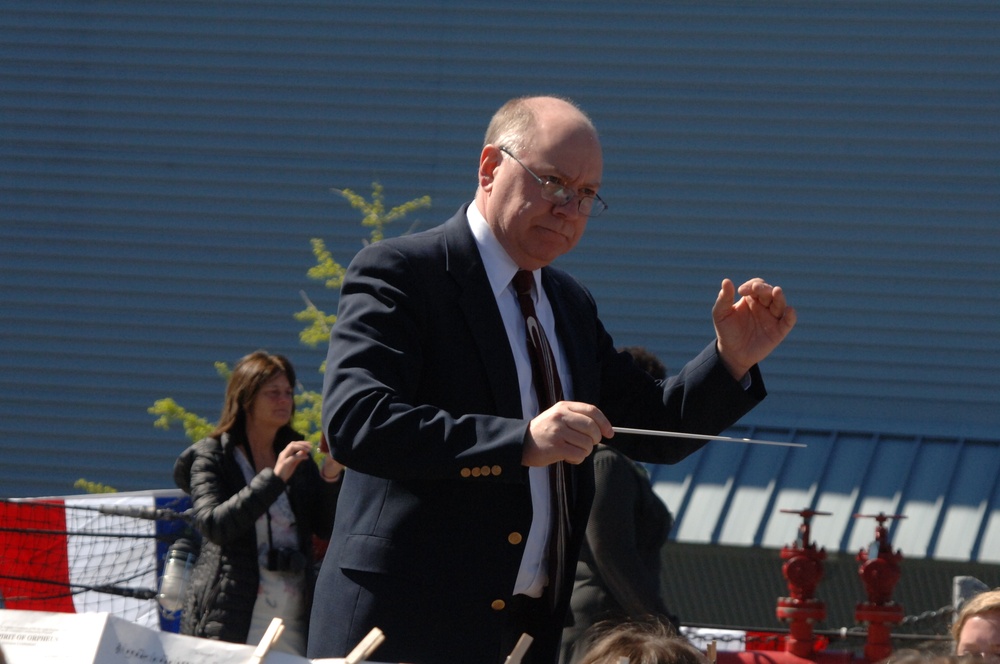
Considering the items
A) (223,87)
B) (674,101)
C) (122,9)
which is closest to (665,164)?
(674,101)

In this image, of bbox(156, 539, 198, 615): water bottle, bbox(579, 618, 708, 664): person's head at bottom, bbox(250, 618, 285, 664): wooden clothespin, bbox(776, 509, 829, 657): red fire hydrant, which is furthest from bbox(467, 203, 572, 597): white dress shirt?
bbox(156, 539, 198, 615): water bottle

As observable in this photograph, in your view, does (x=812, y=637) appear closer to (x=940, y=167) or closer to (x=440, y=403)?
(x=440, y=403)

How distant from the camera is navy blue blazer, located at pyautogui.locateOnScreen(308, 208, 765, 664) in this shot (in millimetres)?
2492

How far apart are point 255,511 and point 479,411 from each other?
253cm

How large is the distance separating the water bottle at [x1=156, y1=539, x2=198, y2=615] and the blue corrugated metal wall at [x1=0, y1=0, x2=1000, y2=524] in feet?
15.0

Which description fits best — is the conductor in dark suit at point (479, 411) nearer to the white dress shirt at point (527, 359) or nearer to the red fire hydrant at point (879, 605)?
the white dress shirt at point (527, 359)

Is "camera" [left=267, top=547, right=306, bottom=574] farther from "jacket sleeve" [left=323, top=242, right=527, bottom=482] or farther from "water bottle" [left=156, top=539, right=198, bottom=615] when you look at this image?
"jacket sleeve" [left=323, top=242, right=527, bottom=482]

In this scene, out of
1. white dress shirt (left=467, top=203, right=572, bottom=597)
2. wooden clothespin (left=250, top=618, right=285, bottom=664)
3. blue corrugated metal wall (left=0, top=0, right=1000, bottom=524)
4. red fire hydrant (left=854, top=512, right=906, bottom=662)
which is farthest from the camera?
blue corrugated metal wall (left=0, top=0, right=1000, bottom=524)

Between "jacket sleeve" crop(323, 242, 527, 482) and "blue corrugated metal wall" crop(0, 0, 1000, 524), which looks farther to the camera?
"blue corrugated metal wall" crop(0, 0, 1000, 524)

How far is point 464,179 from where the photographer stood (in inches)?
408

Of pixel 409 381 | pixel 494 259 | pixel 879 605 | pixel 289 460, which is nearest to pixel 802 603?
pixel 879 605

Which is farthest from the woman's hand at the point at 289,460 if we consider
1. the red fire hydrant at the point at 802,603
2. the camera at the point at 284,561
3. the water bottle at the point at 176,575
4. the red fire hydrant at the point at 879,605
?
Answer: the red fire hydrant at the point at 879,605

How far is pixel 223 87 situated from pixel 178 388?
2.29 metres

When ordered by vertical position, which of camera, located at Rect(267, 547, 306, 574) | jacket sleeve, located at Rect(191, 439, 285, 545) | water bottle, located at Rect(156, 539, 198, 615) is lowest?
water bottle, located at Rect(156, 539, 198, 615)
